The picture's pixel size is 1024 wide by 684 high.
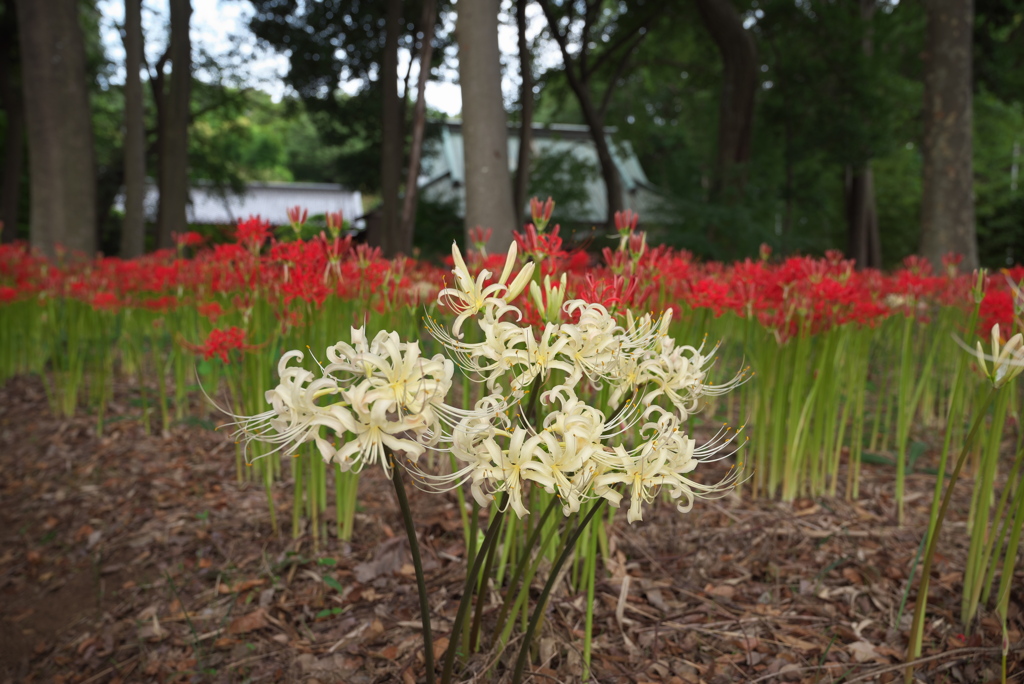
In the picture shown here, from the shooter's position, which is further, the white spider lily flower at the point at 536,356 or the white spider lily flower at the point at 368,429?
the white spider lily flower at the point at 536,356

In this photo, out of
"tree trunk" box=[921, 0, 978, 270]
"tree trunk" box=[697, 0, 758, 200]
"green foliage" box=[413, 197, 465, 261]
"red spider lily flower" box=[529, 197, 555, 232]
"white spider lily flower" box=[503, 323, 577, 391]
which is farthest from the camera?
"green foliage" box=[413, 197, 465, 261]

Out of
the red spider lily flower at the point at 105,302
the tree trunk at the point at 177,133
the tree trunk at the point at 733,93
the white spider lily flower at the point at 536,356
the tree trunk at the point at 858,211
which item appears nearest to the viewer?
the white spider lily flower at the point at 536,356

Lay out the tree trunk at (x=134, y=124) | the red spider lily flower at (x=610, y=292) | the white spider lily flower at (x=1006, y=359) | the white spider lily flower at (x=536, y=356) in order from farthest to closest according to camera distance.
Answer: the tree trunk at (x=134, y=124), the red spider lily flower at (x=610, y=292), the white spider lily flower at (x=1006, y=359), the white spider lily flower at (x=536, y=356)

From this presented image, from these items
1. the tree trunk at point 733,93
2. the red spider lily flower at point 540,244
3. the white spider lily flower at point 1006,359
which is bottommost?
the white spider lily flower at point 1006,359

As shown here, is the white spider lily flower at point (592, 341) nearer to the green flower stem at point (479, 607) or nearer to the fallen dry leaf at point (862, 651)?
the green flower stem at point (479, 607)

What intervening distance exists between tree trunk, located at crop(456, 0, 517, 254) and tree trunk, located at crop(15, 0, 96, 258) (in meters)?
4.65

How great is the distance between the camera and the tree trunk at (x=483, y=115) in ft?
16.5

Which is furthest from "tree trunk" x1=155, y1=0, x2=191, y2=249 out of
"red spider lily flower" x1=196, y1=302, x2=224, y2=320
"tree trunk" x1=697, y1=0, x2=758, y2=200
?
"tree trunk" x1=697, y1=0, x2=758, y2=200

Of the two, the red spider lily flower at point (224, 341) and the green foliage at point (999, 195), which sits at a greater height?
the green foliage at point (999, 195)

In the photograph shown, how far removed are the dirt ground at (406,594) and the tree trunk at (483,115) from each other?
258cm

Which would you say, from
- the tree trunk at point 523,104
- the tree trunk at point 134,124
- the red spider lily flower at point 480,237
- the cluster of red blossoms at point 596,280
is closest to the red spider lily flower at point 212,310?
the cluster of red blossoms at point 596,280

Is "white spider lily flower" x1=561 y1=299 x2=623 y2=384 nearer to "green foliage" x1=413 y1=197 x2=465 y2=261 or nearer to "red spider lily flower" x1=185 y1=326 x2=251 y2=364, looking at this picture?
"red spider lily flower" x1=185 y1=326 x2=251 y2=364

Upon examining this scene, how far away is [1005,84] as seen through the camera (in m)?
14.1

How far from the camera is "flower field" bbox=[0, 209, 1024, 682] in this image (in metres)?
1.16
